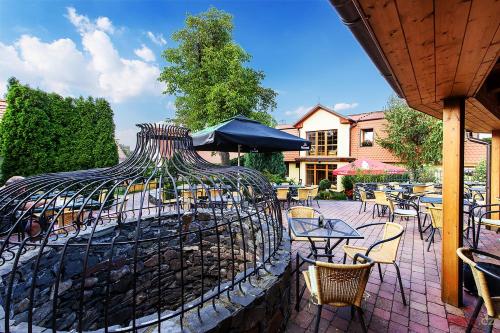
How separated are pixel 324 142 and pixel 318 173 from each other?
7.59 ft

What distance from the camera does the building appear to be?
14422 mm

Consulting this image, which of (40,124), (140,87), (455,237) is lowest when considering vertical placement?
(455,237)

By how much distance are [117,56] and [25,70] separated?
3.50 m

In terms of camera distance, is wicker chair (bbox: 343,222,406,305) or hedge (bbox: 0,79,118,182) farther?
hedge (bbox: 0,79,118,182)

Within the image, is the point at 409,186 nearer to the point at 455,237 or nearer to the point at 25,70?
the point at 455,237

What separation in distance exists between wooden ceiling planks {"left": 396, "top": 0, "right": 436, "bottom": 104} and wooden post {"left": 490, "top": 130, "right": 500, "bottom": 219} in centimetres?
522

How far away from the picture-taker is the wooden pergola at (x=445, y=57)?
1108 millimetres

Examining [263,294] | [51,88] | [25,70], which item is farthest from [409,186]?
[25,70]

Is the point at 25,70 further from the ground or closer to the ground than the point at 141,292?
further from the ground

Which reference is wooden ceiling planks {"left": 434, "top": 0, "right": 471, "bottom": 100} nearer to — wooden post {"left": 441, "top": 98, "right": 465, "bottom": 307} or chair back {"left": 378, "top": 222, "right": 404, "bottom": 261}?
wooden post {"left": 441, "top": 98, "right": 465, "bottom": 307}

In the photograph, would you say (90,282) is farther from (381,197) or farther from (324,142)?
(324,142)

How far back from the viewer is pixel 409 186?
836 centimetres

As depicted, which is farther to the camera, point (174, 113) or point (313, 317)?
point (174, 113)

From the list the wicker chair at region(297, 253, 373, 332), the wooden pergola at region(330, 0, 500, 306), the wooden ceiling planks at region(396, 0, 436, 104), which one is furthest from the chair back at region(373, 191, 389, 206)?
the wicker chair at region(297, 253, 373, 332)
